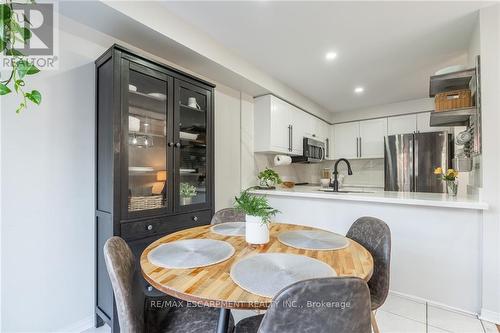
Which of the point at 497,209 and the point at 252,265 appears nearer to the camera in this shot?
the point at 252,265

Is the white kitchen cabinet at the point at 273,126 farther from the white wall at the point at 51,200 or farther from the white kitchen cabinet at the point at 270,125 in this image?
the white wall at the point at 51,200

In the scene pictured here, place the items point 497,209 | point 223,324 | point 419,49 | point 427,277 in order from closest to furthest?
1. point 223,324
2. point 497,209
3. point 427,277
4. point 419,49

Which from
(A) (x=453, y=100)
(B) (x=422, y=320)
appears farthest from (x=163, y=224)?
(A) (x=453, y=100)

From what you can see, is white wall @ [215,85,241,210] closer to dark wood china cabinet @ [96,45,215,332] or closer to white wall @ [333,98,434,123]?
dark wood china cabinet @ [96,45,215,332]

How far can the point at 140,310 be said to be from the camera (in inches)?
41.6

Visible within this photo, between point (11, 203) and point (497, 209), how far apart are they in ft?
11.0

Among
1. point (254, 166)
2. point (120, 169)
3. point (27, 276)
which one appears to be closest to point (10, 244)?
point (27, 276)

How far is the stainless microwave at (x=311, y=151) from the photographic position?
3.90 metres

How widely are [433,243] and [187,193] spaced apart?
7.19 feet

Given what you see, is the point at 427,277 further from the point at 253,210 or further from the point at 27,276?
the point at 27,276

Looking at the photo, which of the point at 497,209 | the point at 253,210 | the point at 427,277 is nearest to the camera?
the point at 253,210

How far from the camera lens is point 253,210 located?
127 cm

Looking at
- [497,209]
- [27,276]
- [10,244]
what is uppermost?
[497,209]

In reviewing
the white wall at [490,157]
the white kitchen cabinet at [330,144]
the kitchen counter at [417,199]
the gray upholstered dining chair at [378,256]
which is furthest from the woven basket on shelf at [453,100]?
the white kitchen cabinet at [330,144]
